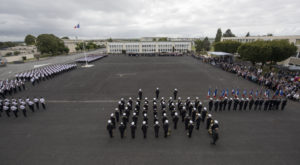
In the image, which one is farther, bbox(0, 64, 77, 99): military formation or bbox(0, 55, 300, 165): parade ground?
bbox(0, 64, 77, 99): military formation

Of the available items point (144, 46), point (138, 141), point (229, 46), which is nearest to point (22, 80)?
point (138, 141)

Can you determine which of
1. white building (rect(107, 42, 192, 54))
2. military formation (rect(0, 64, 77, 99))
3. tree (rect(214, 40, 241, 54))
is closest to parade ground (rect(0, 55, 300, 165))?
military formation (rect(0, 64, 77, 99))

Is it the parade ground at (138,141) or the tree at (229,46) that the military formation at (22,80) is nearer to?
the parade ground at (138,141)

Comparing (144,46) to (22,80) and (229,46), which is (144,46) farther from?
(22,80)

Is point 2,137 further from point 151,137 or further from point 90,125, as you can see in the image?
point 151,137

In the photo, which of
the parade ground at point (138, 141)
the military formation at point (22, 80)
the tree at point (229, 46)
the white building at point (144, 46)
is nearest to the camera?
the parade ground at point (138, 141)

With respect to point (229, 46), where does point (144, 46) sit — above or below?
above

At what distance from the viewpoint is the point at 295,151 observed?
23.9 feet

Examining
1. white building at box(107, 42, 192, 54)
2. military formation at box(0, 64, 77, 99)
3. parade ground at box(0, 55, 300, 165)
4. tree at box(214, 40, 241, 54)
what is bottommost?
parade ground at box(0, 55, 300, 165)

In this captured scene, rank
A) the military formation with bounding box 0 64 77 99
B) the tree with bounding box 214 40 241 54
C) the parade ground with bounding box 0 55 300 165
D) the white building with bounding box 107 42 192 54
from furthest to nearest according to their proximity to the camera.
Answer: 1. the white building with bounding box 107 42 192 54
2. the tree with bounding box 214 40 241 54
3. the military formation with bounding box 0 64 77 99
4. the parade ground with bounding box 0 55 300 165

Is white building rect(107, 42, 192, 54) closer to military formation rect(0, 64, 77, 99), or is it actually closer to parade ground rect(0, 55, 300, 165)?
military formation rect(0, 64, 77, 99)

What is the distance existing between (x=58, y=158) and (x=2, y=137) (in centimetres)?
496

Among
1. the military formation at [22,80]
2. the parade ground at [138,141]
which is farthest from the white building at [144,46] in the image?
the parade ground at [138,141]

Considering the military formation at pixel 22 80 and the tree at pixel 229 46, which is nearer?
the military formation at pixel 22 80
